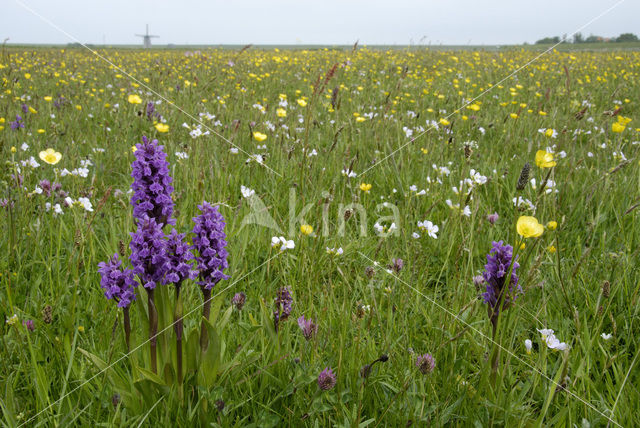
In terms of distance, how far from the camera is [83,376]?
1.27 metres

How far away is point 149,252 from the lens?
1.01 m

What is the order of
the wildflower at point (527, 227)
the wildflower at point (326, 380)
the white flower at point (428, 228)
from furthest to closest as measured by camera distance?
the white flower at point (428, 228)
the wildflower at point (527, 227)
the wildflower at point (326, 380)

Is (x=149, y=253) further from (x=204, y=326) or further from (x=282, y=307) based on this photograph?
(x=282, y=307)

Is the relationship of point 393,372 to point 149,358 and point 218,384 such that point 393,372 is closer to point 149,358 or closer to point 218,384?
point 218,384

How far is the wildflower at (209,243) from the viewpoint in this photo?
42.0 inches

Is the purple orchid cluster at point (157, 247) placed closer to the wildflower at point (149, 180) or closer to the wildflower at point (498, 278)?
the wildflower at point (149, 180)

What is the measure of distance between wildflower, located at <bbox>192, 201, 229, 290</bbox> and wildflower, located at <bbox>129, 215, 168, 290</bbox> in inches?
3.4

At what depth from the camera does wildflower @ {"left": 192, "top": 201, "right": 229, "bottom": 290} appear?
107 centimetres

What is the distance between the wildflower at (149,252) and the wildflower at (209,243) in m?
0.09

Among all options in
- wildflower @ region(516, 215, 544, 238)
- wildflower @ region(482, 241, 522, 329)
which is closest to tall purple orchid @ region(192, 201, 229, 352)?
wildflower @ region(482, 241, 522, 329)

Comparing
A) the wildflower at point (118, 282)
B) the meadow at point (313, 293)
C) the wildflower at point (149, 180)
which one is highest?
the wildflower at point (149, 180)

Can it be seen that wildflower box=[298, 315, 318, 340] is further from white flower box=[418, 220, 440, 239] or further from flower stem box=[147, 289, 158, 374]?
white flower box=[418, 220, 440, 239]

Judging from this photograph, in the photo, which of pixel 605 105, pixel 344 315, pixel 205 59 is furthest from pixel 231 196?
pixel 205 59

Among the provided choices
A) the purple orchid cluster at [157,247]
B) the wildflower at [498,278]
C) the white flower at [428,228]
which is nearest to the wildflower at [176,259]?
the purple orchid cluster at [157,247]
